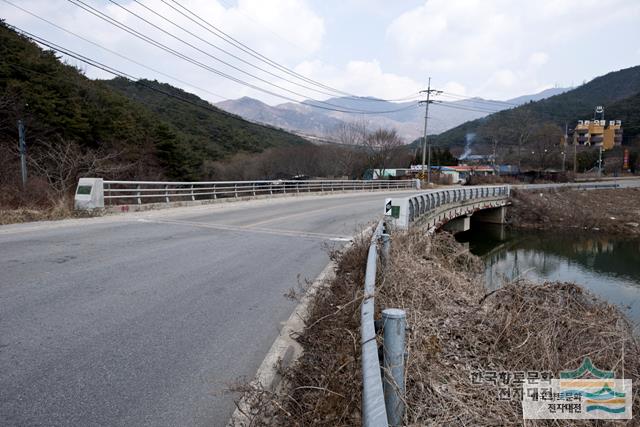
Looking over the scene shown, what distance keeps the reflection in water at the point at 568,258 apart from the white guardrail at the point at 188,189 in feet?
39.7

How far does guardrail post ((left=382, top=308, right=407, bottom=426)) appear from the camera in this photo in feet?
6.96

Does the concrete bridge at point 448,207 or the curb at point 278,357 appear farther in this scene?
the concrete bridge at point 448,207

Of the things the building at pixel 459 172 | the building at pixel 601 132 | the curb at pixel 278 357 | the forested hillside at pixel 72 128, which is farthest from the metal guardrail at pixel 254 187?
the building at pixel 601 132

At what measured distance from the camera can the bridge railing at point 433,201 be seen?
963cm

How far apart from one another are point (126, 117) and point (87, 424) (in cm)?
4444

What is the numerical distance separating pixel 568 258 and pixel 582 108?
13359 centimetres

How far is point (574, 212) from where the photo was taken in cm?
3906

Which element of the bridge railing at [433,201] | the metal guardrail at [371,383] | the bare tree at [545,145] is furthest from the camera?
the bare tree at [545,145]

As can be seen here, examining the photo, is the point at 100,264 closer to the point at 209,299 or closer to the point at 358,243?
the point at 209,299

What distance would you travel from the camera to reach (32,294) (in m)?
5.30

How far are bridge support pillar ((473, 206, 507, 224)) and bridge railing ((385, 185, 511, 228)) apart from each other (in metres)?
1.28

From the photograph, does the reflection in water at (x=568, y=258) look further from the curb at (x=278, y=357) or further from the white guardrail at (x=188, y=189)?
the white guardrail at (x=188, y=189)

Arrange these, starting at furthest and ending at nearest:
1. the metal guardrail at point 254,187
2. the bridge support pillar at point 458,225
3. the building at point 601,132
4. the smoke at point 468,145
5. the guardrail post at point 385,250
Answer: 1. the smoke at point 468,145
2. the building at point 601,132
3. the bridge support pillar at point 458,225
4. the metal guardrail at point 254,187
5. the guardrail post at point 385,250

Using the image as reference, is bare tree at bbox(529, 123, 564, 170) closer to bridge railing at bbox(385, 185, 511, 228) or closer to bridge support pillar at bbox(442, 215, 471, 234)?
bridge railing at bbox(385, 185, 511, 228)
